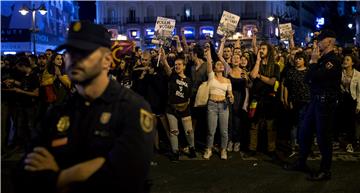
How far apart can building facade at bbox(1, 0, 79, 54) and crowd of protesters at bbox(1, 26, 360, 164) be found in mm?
31064

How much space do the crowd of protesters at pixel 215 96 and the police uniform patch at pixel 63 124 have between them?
20.6ft

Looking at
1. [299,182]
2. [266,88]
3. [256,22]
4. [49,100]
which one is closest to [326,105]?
[299,182]

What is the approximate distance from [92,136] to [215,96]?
6538 millimetres

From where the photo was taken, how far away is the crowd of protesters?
8727 mm

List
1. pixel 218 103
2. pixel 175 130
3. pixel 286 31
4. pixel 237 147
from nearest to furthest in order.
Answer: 1. pixel 175 130
2. pixel 218 103
3. pixel 237 147
4. pixel 286 31

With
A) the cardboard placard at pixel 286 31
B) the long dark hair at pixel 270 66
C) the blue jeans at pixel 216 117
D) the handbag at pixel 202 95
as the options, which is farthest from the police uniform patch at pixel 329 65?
the cardboard placard at pixel 286 31

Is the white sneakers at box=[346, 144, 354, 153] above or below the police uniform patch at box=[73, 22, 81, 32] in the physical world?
below

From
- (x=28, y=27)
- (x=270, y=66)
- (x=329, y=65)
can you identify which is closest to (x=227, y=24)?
(x=270, y=66)

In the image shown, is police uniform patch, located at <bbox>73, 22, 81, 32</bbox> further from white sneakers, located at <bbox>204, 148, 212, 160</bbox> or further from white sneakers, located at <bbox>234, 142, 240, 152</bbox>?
white sneakers, located at <bbox>234, 142, 240, 152</bbox>

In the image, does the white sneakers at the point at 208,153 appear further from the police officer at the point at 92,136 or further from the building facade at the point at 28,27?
the building facade at the point at 28,27

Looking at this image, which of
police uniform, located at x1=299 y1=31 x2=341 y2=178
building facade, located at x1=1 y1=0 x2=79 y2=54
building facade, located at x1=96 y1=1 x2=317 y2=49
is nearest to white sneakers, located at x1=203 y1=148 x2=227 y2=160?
police uniform, located at x1=299 y1=31 x2=341 y2=178

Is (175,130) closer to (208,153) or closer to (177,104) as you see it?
(177,104)

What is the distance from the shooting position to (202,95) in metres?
8.90

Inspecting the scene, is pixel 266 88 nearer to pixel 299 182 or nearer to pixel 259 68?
pixel 259 68
